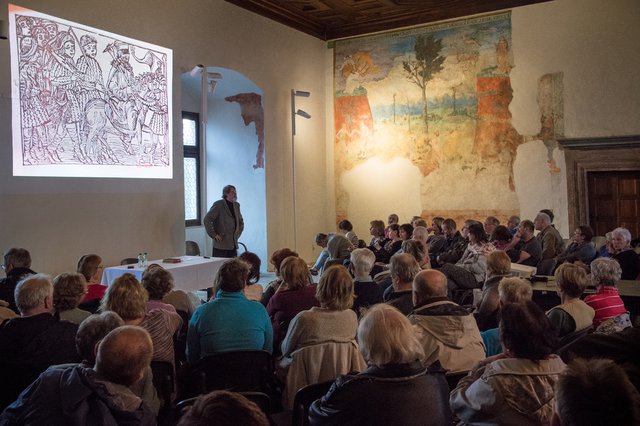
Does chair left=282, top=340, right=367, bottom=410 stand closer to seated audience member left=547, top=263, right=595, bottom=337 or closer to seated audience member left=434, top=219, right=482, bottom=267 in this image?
seated audience member left=547, top=263, right=595, bottom=337

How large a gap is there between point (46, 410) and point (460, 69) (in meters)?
11.9

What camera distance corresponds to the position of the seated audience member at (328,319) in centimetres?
364

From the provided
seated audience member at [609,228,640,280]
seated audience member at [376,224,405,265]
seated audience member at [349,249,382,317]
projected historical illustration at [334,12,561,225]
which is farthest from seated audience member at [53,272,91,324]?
projected historical illustration at [334,12,561,225]

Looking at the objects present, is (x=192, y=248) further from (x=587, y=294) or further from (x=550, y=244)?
(x=587, y=294)

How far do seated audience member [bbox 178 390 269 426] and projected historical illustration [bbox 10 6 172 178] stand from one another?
24.1ft

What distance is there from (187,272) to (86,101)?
2870 millimetres

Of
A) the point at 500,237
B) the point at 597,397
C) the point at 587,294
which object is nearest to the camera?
the point at 597,397

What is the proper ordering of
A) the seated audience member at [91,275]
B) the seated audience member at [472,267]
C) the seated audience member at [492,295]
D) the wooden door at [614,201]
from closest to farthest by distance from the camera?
the seated audience member at [492,295], the seated audience member at [91,275], the seated audience member at [472,267], the wooden door at [614,201]

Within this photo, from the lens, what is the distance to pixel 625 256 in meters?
6.71

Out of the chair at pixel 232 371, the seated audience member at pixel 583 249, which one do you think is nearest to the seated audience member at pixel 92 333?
the chair at pixel 232 371

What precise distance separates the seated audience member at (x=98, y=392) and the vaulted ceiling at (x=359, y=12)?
1035cm

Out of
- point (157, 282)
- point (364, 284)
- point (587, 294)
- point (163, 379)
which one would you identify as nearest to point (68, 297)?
point (157, 282)

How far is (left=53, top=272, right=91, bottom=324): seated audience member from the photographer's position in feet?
13.1

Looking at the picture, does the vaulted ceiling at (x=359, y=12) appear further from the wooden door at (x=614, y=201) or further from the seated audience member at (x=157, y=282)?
the seated audience member at (x=157, y=282)
